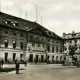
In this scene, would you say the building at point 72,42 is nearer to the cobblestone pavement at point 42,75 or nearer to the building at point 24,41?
the building at point 24,41

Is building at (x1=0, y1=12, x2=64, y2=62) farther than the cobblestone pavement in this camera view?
Yes

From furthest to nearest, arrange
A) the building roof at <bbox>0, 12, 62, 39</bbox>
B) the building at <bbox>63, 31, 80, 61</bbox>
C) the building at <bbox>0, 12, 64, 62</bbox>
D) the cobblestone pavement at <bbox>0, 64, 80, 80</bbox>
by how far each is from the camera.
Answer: the building at <bbox>63, 31, 80, 61</bbox> → the building roof at <bbox>0, 12, 62, 39</bbox> → the building at <bbox>0, 12, 64, 62</bbox> → the cobblestone pavement at <bbox>0, 64, 80, 80</bbox>

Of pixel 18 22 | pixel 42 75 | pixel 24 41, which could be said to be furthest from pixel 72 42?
pixel 42 75

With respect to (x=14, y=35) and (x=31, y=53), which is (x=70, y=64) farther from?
(x=14, y=35)

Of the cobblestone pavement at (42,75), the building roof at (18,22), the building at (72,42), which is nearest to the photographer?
the cobblestone pavement at (42,75)

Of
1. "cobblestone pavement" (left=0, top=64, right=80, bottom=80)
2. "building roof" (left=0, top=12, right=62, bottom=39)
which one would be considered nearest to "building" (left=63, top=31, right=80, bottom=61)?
"building roof" (left=0, top=12, right=62, bottom=39)

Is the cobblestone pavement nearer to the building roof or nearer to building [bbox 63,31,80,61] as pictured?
the building roof

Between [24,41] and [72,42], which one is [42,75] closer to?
[24,41]

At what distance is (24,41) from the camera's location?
48.0m

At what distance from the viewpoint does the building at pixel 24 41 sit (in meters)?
43.0

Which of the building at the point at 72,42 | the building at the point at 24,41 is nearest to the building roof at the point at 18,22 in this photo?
the building at the point at 24,41

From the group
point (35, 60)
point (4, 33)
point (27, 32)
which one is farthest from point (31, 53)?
point (4, 33)

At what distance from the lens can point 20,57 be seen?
1847 inches

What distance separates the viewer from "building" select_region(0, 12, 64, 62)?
4300cm
